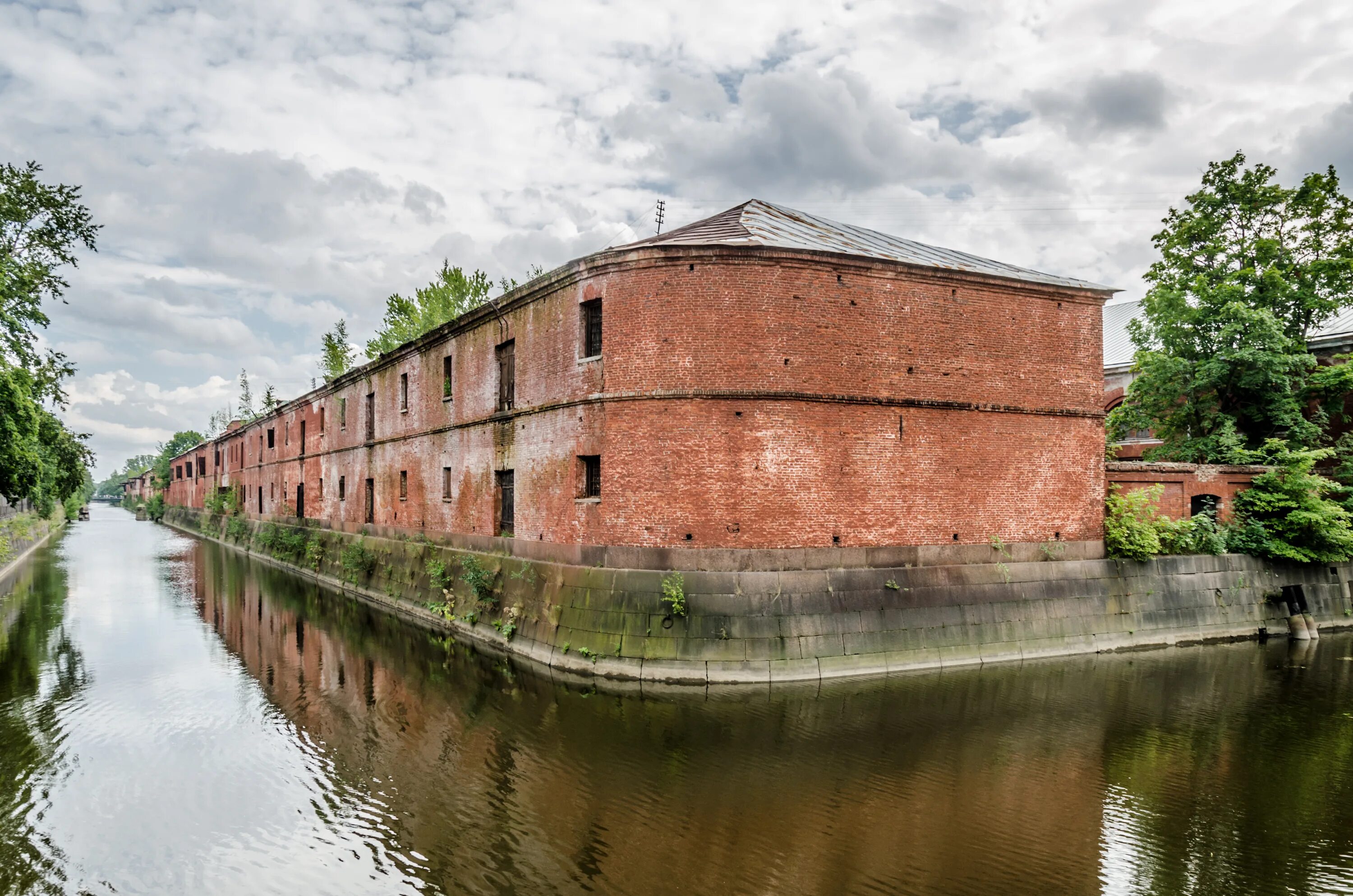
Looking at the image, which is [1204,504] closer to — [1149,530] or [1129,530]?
[1149,530]

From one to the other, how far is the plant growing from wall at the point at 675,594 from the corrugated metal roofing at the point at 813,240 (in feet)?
18.5

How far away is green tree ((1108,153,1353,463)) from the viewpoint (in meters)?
20.2

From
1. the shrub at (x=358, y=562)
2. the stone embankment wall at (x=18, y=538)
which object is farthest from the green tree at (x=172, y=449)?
the shrub at (x=358, y=562)

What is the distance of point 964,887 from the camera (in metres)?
6.28

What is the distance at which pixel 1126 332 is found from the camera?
32906 mm

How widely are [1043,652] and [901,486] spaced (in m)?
4.09

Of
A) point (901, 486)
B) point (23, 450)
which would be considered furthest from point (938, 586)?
point (23, 450)

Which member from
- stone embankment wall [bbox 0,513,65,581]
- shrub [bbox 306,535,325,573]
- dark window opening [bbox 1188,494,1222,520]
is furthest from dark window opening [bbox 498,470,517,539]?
stone embankment wall [bbox 0,513,65,581]

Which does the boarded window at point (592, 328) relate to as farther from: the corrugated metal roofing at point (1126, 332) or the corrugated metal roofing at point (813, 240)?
the corrugated metal roofing at point (1126, 332)

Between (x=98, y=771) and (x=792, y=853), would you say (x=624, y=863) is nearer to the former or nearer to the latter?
(x=792, y=853)

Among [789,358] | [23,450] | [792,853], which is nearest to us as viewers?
[792,853]

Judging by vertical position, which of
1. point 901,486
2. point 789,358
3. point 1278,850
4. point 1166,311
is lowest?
point 1278,850

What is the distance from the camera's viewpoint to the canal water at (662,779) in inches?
261

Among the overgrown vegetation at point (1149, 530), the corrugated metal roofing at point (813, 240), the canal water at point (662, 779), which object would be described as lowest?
the canal water at point (662, 779)
